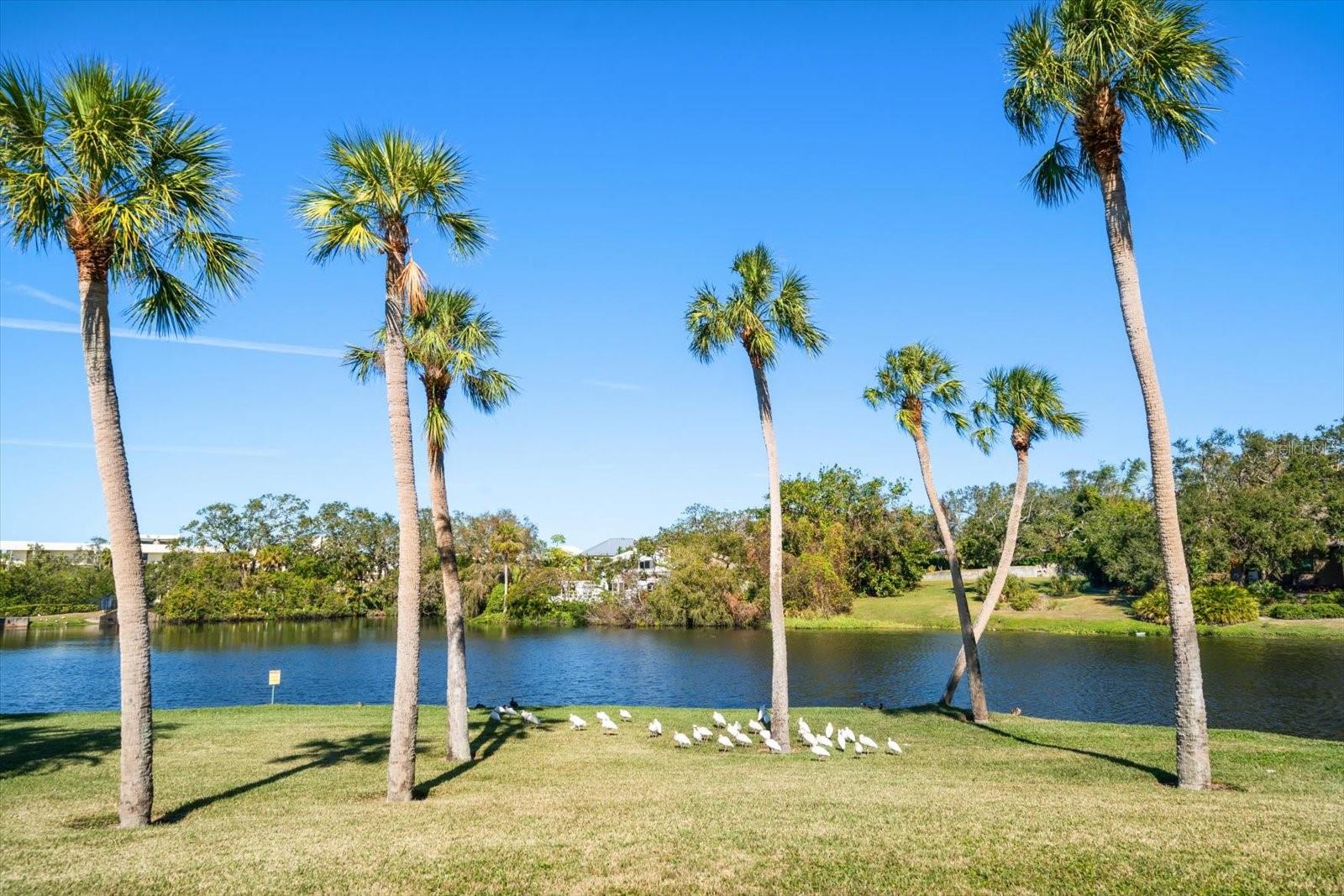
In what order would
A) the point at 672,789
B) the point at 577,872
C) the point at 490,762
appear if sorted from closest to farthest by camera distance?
the point at 577,872 → the point at 672,789 → the point at 490,762

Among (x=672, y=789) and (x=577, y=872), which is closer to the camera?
(x=577, y=872)

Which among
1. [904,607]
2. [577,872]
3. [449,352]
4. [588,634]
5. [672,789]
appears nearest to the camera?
[577,872]

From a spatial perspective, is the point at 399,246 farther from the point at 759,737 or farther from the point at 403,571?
the point at 759,737

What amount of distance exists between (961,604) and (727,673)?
77.3 feet

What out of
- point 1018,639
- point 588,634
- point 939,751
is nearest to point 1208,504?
point 1018,639

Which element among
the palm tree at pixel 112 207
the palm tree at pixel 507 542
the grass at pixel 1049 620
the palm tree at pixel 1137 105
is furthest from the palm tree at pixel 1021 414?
the palm tree at pixel 507 542

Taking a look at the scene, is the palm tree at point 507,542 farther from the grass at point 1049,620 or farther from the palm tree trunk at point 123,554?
the palm tree trunk at point 123,554

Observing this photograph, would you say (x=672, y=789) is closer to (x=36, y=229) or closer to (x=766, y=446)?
(x=766, y=446)

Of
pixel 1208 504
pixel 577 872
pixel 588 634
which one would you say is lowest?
pixel 588 634

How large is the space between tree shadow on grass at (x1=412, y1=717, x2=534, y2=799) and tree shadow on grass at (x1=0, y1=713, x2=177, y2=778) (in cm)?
655

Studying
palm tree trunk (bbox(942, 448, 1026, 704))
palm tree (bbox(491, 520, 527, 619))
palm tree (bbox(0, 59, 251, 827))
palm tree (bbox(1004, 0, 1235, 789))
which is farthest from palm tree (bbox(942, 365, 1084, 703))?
palm tree (bbox(491, 520, 527, 619))

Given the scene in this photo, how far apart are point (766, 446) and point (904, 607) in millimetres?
69132

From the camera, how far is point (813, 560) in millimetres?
83562

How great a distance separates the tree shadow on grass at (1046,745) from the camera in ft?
48.3
